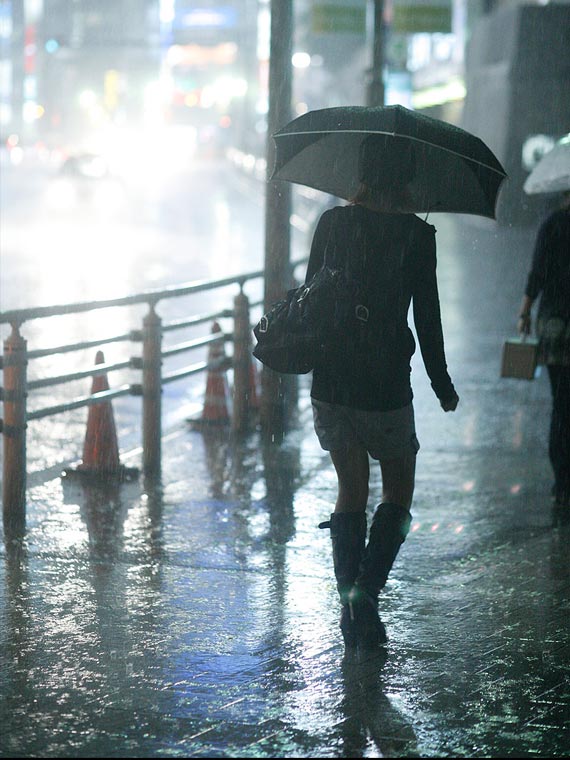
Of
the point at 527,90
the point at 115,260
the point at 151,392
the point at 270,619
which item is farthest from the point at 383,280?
the point at 527,90

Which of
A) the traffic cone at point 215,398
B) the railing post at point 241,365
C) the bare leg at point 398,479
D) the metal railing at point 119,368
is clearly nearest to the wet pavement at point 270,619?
the metal railing at point 119,368

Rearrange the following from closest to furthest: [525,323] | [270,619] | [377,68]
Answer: [270,619], [525,323], [377,68]

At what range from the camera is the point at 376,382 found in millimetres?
5086

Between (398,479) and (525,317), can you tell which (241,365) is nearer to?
(525,317)

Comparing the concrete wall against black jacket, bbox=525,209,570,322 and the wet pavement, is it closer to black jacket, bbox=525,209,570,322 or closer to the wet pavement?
the wet pavement

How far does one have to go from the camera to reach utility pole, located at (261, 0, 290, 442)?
9.77m

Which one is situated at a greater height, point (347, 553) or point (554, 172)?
point (554, 172)

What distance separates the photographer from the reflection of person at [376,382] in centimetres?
508

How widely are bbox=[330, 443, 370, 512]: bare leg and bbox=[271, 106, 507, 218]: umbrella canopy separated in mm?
1023

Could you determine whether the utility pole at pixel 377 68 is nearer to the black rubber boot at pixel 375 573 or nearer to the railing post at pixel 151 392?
the railing post at pixel 151 392

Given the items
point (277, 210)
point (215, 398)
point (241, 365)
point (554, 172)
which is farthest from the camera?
point (215, 398)

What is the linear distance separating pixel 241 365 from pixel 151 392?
5.63 ft

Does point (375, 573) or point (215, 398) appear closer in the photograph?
point (375, 573)

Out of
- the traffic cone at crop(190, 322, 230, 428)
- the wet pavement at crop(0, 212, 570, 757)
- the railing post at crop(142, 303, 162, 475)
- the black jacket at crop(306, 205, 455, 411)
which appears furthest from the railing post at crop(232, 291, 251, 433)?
the black jacket at crop(306, 205, 455, 411)
